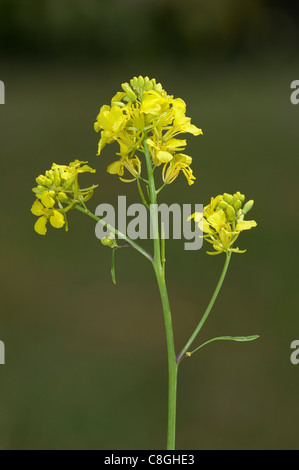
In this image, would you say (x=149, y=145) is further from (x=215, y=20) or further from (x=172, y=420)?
(x=215, y=20)

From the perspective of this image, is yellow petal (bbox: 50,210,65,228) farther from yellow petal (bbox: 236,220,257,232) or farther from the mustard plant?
yellow petal (bbox: 236,220,257,232)

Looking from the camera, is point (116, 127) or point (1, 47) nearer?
point (116, 127)

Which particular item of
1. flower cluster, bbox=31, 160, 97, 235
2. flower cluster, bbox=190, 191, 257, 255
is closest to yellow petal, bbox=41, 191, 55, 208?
flower cluster, bbox=31, 160, 97, 235

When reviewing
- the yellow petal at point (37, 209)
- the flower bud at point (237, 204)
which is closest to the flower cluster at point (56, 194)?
the yellow petal at point (37, 209)

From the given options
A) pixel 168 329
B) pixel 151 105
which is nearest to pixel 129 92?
pixel 151 105

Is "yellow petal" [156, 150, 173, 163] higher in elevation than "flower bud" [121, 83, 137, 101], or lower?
lower

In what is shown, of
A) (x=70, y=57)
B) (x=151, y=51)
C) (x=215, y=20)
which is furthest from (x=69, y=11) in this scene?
(x=215, y=20)

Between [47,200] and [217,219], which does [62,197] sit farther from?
[217,219]

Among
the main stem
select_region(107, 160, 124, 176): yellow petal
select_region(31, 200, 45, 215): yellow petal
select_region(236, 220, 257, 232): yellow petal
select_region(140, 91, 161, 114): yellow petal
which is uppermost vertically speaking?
select_region(140, 91, 161, 114): yellow petal
